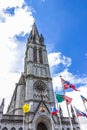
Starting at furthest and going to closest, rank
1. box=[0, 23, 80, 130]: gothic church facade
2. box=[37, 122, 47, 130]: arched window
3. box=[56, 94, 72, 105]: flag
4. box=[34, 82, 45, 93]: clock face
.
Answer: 1. box=[34, 82, 45, 93]: clock face
2. box=[37, 122, 47, 130]: arched window
3. box=[0, 23, 80, 130]: gothic church facade
4. box=[56, 94, 72, 105]: flag

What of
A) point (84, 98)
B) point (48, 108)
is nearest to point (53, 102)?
point (48, 108)

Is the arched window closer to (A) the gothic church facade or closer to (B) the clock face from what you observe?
(A) the gothic church facade

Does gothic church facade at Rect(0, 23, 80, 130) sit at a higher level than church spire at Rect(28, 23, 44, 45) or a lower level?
lower

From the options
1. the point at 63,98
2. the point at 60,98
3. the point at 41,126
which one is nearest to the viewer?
the point at 63,98

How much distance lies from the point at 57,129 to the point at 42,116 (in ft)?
14.1

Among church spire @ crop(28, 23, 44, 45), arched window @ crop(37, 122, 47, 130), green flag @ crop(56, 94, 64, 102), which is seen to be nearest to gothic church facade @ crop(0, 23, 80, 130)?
arched window @ crop(37, 122, 47, 130)

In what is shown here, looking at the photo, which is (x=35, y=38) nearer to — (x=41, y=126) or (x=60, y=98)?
(x=41, y=126)

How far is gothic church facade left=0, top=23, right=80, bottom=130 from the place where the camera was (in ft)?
105

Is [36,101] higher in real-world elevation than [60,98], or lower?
higher

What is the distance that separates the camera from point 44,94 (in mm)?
39375

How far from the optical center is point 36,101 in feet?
120

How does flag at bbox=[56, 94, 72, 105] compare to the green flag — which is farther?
the green flag

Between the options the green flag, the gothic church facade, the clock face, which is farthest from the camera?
the clock face

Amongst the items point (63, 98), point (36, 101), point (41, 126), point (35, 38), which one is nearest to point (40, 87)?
point (36, 101)
